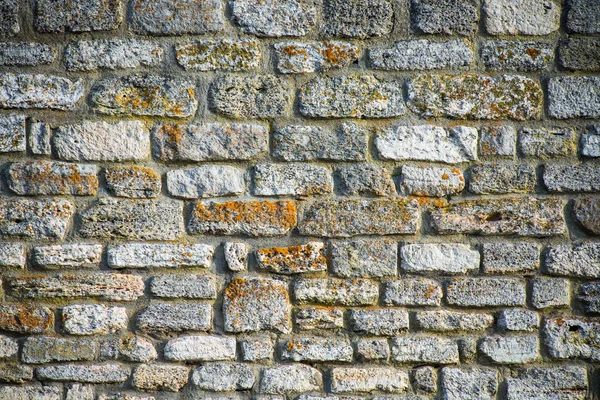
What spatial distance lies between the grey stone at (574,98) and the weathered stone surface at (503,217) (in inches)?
16.0

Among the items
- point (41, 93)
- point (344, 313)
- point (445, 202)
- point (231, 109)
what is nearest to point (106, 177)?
point (41, 93)

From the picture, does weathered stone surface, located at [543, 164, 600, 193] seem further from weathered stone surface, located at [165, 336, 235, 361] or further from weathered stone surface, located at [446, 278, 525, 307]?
weathered stone surface, located at [165, 336, 235, 361]

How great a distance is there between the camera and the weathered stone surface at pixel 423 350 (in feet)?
7.80

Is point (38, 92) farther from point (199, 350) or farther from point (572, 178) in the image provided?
point (572, 178)

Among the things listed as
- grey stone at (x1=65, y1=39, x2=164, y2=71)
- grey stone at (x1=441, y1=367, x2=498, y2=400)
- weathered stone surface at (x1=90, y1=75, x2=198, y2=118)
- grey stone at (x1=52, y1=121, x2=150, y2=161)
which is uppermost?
grey stone at (x1=65, y1=39, x2=164, y2=71)

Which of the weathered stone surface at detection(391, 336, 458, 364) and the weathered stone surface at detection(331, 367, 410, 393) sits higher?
the weathered stone surface at detection(391, 336, 458, 364)

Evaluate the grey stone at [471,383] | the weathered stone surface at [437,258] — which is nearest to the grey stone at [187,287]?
the weathered stone surface at [437,258]

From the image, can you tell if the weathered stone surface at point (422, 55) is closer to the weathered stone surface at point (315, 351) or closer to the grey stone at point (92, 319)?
the weathered stone surface at point (315, 351)

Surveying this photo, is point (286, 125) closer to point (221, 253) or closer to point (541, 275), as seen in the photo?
point (221, 253)

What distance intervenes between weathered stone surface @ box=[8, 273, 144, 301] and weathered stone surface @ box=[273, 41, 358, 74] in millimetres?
1138

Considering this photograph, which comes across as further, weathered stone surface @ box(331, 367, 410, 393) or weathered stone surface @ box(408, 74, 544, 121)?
weathered stone surface @ box(408, 74, 544, 121)

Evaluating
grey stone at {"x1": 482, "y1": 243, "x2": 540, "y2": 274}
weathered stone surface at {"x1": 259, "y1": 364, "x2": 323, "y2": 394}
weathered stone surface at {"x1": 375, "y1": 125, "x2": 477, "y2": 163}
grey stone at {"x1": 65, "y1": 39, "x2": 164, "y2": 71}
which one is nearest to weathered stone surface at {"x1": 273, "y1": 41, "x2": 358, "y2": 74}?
weathered stone surface at {"x1": 375, "y1": 125, "x2": 477, "y2": 163}

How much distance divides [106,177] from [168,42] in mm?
643

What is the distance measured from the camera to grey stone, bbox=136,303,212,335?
2359mm
